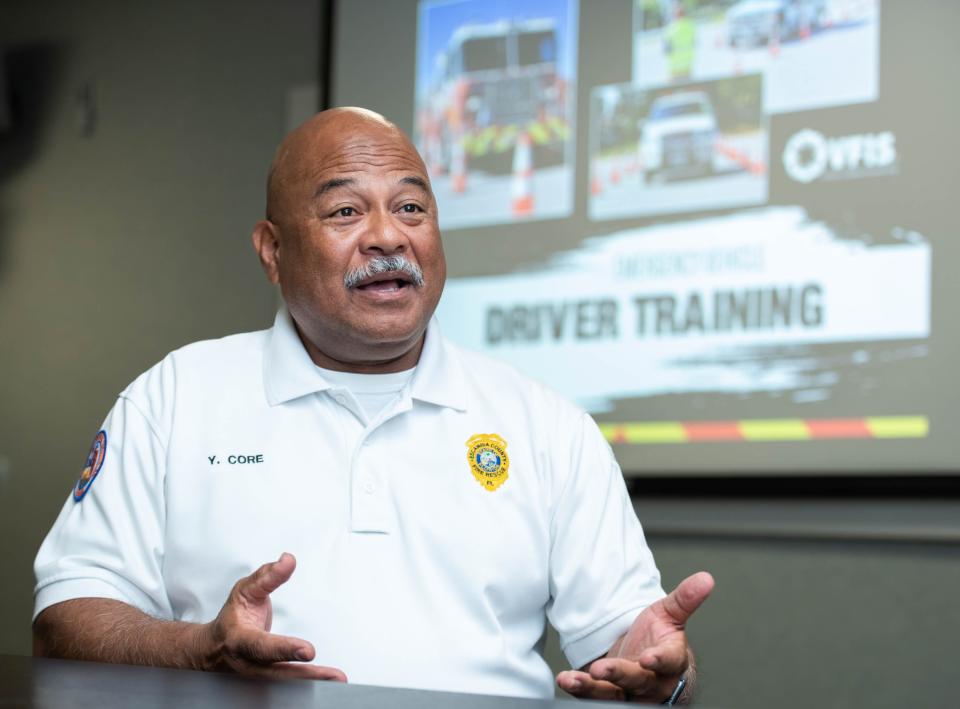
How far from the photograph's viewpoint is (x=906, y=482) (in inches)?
102

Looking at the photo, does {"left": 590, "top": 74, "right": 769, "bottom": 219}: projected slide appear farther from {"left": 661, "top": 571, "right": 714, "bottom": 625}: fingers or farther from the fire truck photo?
{"left": 661, "top": 571, "right": 714, "bottom": 625}: fingers

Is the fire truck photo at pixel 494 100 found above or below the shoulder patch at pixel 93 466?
above

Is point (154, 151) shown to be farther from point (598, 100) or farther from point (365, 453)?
point (365, 453)

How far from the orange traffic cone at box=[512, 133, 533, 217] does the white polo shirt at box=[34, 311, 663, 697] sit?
1484 mm

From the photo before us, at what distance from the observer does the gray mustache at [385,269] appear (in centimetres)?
165

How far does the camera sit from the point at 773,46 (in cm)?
277

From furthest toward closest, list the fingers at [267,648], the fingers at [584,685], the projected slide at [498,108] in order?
1. the projected slide at [498,108]
2. the fingers at [584,685]
3. the fingers at [267,648]

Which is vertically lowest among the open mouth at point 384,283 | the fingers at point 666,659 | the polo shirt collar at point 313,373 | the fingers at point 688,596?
the fingers at point 666,659

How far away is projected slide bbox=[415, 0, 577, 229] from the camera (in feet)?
10.0

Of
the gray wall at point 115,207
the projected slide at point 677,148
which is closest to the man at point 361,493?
the projected slide at point 677,148

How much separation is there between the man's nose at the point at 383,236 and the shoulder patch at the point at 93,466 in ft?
1.52

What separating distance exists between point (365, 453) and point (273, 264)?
1.50 feet

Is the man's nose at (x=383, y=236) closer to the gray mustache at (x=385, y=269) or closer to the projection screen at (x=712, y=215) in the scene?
the gray mustache at (x=385, y=269)

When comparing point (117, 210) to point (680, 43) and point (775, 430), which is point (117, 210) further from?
point (775, 430)
